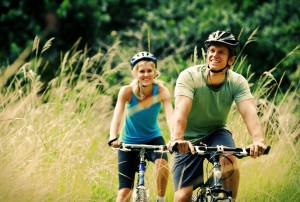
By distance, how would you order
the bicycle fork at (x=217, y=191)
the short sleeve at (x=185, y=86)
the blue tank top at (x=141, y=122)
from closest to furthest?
1. the bicycle fork at (x=217, y=191)
2. the short sleeve at (x=185, y=86)
3. the blue tank top at (x=141, y=122)

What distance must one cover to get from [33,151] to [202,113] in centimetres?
155

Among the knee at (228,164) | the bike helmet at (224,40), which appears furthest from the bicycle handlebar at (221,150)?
the bike helmet at (224,40)

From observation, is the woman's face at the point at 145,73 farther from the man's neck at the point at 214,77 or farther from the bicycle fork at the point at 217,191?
the bicycle fork at the point at 217,191

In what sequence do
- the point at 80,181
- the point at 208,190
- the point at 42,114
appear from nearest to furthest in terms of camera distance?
the point at 208,190 → the point at 80,181 → the point at 42,114

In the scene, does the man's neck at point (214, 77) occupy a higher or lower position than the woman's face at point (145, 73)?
lower

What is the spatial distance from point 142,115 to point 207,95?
101cm

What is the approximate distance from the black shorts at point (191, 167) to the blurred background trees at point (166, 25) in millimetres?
8609

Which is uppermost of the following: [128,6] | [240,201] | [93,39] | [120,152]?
[128,6]

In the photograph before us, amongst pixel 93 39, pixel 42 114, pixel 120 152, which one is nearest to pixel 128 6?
pixel 93 39

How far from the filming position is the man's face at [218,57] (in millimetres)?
4938

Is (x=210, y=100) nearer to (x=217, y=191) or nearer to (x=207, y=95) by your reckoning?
(x=207, y=95)

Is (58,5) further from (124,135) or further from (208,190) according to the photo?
(208,190)

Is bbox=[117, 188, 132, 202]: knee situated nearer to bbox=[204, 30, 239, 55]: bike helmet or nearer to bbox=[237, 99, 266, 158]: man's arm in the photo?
bbox=[237, 99, 266, 158]: man's arm

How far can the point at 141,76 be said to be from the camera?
228 inches
